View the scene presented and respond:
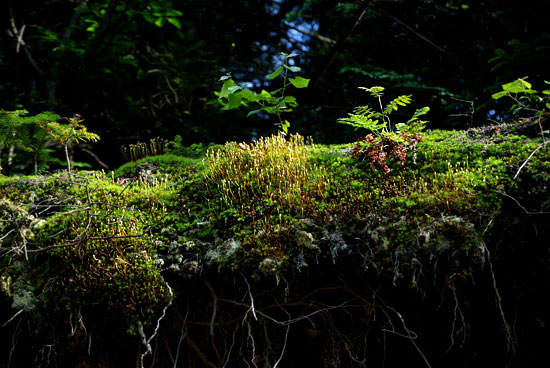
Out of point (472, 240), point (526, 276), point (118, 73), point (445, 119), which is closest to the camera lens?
point (472, 240)

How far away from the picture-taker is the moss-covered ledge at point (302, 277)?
2893 mm

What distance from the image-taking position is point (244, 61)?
7.84m

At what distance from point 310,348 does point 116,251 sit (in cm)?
211

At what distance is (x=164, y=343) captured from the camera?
10.3 feet

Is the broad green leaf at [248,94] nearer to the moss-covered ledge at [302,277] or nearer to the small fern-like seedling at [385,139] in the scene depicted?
the small fern-like seedling at [385,139]

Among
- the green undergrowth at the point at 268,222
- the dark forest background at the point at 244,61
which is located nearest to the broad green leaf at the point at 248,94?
the green undergrowth at the point at 268,222

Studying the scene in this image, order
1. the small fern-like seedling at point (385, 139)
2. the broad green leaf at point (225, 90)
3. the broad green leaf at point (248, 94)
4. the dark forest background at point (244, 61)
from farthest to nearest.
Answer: the dark forest background at point (244, 61) < the broad green leaf at point (248, 94) < the broad green leaf at point (225, 90) < the small fern-like seedling at point (385, 139)

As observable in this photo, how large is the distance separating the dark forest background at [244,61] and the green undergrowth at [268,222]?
116 inches

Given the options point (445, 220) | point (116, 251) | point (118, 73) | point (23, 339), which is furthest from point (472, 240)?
point (118, 73)

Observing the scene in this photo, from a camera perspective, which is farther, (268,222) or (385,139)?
→ (385,139)

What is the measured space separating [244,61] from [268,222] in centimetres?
573

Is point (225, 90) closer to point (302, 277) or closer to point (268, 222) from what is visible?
point (268, 222)

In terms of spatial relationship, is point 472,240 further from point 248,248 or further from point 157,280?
point 157,280

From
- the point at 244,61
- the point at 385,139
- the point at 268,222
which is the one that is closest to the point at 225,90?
the point at 268,222
